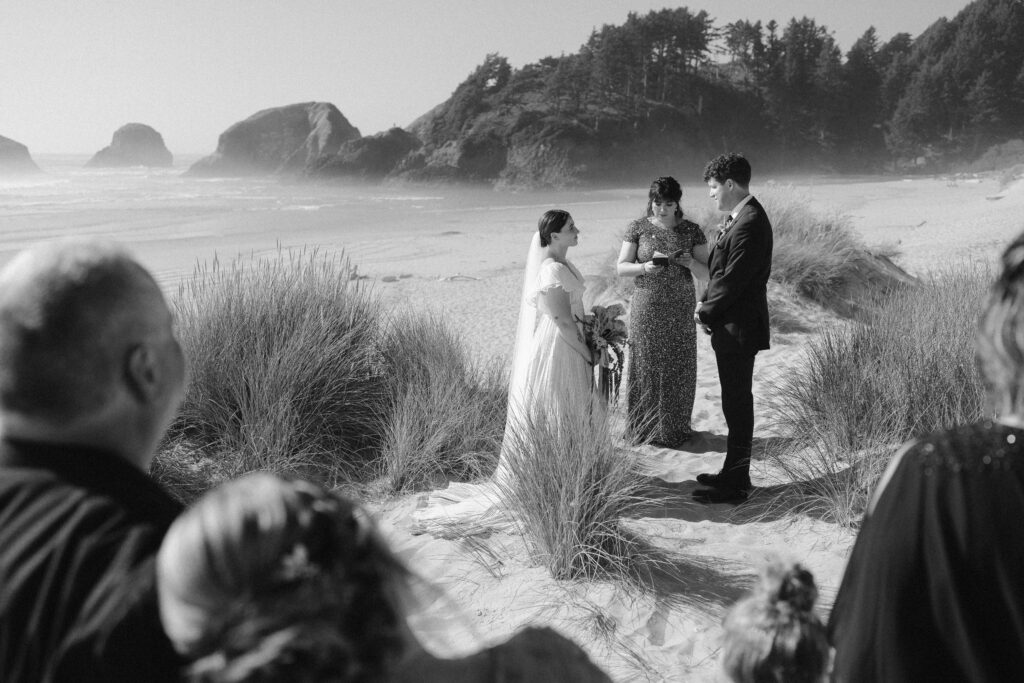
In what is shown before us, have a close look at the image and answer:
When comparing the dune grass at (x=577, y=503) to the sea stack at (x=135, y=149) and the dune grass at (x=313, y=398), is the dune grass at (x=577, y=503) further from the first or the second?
the sea stack at (x=135, y=149)

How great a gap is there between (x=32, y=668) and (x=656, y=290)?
16.8 feet

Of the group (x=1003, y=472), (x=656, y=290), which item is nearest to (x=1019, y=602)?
(x=1003, y=472)

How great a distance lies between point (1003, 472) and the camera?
1.28 m

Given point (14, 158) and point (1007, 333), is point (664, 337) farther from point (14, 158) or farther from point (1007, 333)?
point (14, 158)

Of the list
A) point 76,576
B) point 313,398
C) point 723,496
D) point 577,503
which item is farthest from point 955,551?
point 313,398

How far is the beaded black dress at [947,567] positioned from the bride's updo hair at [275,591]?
2.84 ft

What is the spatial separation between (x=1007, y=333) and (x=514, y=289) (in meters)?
12.1

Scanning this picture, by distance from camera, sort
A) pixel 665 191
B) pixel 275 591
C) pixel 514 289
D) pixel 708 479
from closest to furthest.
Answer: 1. pixel 275 591
2. pixel 708 479
3. pixel 665 191
4. pixel 514 289

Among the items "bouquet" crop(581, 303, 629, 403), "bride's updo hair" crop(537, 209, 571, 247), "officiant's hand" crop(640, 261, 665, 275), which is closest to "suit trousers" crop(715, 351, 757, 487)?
"bouquet" crop(581, 303, 629, 403)

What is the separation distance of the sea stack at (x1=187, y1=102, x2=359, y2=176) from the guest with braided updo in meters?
83.3

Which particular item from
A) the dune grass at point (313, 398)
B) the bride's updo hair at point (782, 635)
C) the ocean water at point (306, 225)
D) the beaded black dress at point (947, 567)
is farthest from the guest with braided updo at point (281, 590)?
the ocean water at point (306, 225)

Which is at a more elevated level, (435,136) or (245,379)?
(435,136)

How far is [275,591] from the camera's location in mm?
875

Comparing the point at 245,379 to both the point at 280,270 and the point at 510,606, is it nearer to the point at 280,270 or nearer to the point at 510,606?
the point at 280,270
